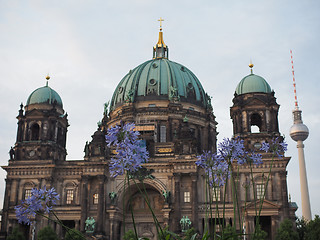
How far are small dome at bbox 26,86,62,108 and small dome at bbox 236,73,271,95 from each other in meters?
26.7

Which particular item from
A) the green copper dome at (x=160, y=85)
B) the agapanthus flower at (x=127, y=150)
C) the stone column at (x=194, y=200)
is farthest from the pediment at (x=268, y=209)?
the agapanthus flower at (x=127, y=150)

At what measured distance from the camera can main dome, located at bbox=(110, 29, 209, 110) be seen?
227 feet

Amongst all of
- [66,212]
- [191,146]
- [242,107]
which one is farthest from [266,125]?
[66,212]

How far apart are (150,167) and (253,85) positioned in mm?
18508

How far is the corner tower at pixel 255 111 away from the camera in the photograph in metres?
57.7

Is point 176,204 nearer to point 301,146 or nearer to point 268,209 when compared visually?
point 268,209

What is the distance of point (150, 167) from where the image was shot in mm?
57219

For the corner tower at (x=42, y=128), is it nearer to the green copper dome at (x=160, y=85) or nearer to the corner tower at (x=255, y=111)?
the green copper dome at (x=160, y=85)

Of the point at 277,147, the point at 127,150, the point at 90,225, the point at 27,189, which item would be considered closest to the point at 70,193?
the point at 27,189

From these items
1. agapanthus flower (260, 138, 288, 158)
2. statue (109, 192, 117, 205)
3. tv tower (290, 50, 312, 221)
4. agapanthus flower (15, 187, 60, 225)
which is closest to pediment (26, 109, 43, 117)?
statue (109, 192, 117, 205)

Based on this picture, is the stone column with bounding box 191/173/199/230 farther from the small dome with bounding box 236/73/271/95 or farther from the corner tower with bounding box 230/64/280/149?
the small dome with bounding box 236/73/271/95

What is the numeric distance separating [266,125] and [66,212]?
2891 centimetres

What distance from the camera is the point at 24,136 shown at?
203 feet

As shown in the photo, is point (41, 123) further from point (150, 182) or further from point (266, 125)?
point (266, 125)
